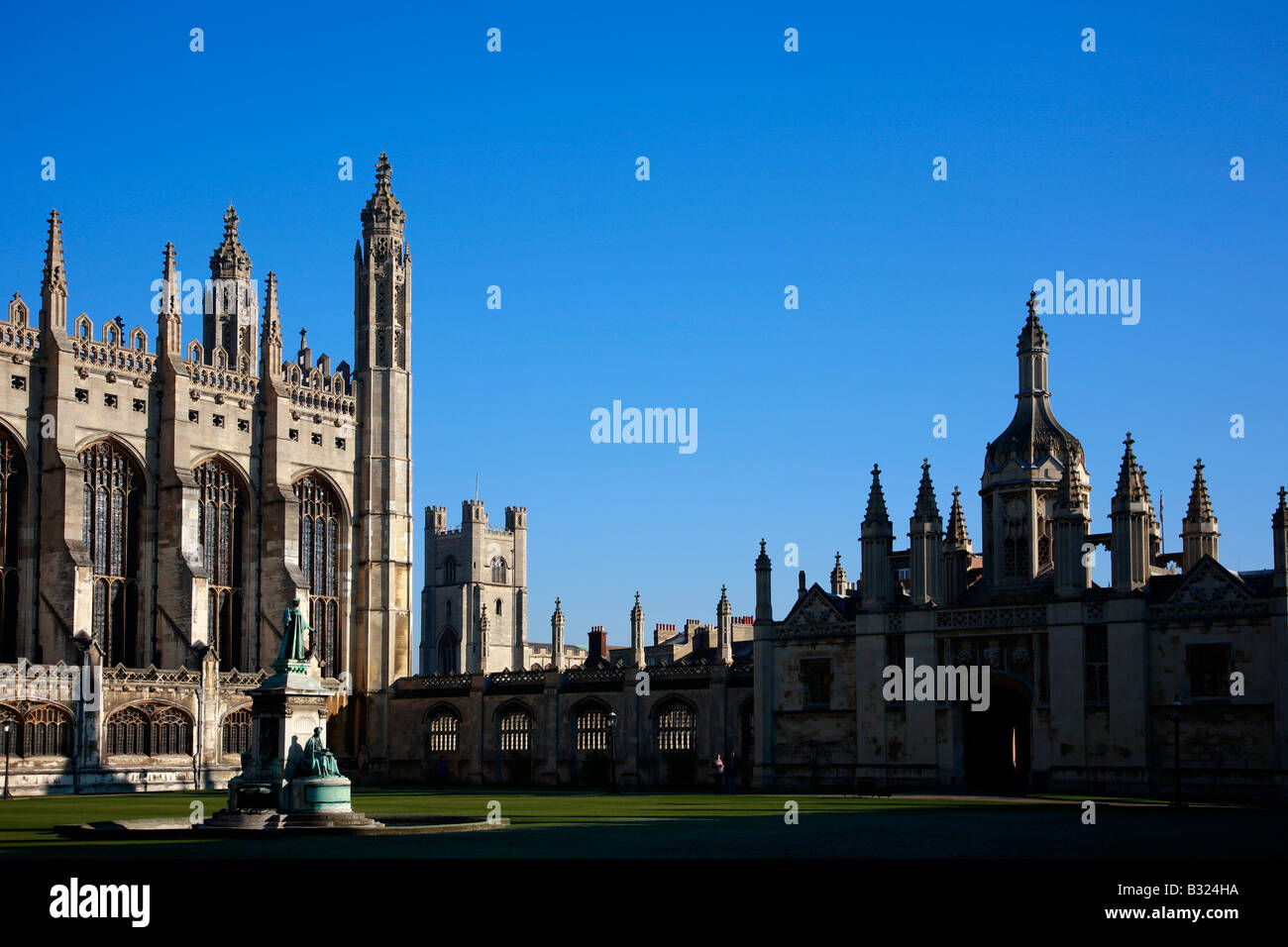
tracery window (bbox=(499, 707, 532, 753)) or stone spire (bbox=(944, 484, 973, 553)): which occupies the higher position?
stone spire (bbox=(944, 484, 973, 553))

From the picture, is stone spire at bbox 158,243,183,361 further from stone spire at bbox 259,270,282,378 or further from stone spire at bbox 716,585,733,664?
stone spire at bbox 716,585,733,664

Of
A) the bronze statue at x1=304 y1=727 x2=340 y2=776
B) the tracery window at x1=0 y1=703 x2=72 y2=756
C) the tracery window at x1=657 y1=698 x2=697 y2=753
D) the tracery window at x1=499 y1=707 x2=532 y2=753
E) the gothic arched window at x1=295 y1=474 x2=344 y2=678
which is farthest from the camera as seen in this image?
the gothic arched window at x1=295 y1=474 x2=344 y2=678

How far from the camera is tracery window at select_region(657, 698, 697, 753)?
5784cm

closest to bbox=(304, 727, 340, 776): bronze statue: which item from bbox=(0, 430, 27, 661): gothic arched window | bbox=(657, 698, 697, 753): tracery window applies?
bbox=(657, 698, 697, 753): tracery window

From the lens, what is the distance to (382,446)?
7369 cm

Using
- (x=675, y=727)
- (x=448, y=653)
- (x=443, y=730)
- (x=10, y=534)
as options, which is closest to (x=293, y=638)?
(x=675, y=727)

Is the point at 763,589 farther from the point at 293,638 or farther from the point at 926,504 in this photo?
the point at 293,638

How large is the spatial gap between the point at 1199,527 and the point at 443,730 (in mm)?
32666

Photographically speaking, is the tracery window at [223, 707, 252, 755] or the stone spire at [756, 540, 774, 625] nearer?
the stone spire at [756, 540, 774, 625]

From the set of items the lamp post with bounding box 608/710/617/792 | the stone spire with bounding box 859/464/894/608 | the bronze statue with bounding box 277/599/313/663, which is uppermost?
the stone spire with bounding box 859/464/894/608

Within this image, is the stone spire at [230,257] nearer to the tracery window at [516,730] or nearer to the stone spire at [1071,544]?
the tracery window at [516,730]

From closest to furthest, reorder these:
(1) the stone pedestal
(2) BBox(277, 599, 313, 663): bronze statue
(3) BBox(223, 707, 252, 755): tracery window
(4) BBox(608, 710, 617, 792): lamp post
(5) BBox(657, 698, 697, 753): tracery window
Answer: (1) the stone pedestal → (2) BBox(277, 599, 313, 663): bronze statue → (5) BBox(657, 698, 697, 753): tracery window → (4) BBox(608, 710, 617, 792): lamp post → (3) BBox(223, 707, 252, 755): tracery window

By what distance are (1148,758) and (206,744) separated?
34327 mm

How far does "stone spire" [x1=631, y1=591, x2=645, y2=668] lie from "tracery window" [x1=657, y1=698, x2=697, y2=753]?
2.17 m
